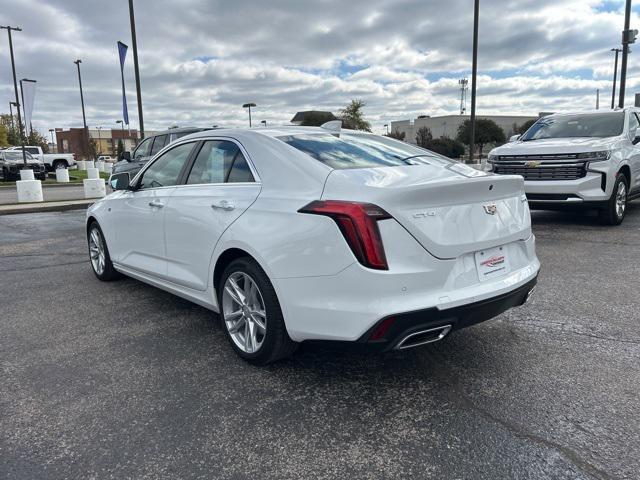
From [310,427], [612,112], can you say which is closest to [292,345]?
[310,427]

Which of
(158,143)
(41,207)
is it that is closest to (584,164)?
(158,143)

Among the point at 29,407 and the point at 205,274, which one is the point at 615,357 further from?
the point at 29,407

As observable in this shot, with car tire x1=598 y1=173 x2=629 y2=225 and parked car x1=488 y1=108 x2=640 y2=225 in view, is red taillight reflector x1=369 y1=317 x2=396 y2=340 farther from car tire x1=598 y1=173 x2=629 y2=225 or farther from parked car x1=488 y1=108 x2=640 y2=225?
car tire x1=598 y1=173 x2=629 y2=225

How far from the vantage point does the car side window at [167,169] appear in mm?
4375

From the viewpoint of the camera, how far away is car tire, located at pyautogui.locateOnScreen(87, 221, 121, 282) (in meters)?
5.68

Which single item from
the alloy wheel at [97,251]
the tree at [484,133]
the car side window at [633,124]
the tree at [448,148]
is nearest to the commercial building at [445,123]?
the tree at [484,133]

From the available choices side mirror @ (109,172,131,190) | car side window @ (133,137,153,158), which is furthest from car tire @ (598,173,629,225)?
car side window @ (133,137,153,158)

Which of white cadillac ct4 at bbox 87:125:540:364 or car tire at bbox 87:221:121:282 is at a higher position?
white cadillac ct4 at bbox 87:125:540:364

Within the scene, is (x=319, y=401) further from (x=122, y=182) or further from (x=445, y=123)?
(x=445, y=123)

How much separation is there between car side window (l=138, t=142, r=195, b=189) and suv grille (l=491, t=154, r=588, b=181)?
17.2 feet

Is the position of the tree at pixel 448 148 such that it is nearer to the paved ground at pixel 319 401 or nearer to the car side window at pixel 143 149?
the car side window at pixel 143 149

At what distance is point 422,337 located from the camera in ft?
9.24

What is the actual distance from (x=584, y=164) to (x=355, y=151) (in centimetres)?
594

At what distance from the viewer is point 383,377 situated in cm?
331
